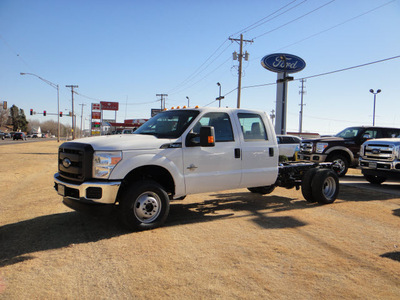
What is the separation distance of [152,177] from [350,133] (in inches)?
422

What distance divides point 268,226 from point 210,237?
1.17m

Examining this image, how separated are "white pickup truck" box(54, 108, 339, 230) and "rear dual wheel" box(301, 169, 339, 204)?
0.85 meters

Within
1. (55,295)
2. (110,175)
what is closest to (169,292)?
(55,295)

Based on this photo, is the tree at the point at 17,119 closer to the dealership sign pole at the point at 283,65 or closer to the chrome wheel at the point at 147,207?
the dealership sign pole at the point at 283,65

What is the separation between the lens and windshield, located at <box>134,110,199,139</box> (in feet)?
18.5

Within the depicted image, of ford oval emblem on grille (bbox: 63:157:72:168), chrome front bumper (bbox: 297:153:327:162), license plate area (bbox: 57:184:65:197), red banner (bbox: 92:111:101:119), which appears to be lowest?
license plate area (bbox: 57:184:65:197)

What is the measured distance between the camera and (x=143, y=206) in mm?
5059

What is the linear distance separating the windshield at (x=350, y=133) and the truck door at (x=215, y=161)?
9.25 m

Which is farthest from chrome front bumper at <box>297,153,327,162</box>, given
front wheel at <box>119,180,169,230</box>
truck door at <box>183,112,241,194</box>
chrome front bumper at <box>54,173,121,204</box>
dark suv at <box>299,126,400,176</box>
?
chrome front bumper at <box>54,173,121,204</box>

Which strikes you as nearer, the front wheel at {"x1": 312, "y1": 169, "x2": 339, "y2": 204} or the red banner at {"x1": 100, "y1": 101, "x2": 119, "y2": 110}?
the front wheel at {"x1": 312, "y1": 169, "x2": 339, "y2": 204}

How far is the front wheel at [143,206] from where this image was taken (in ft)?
16.0

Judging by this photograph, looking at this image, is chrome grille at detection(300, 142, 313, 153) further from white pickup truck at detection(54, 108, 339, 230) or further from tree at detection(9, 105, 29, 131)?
tree at detection(9, 105, 29, 131)

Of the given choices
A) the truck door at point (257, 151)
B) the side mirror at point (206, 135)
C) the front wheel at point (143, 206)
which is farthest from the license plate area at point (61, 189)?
the truck door at point (257, 151)

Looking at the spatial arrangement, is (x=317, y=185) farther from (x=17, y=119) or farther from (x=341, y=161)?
(x=17, y=119)
